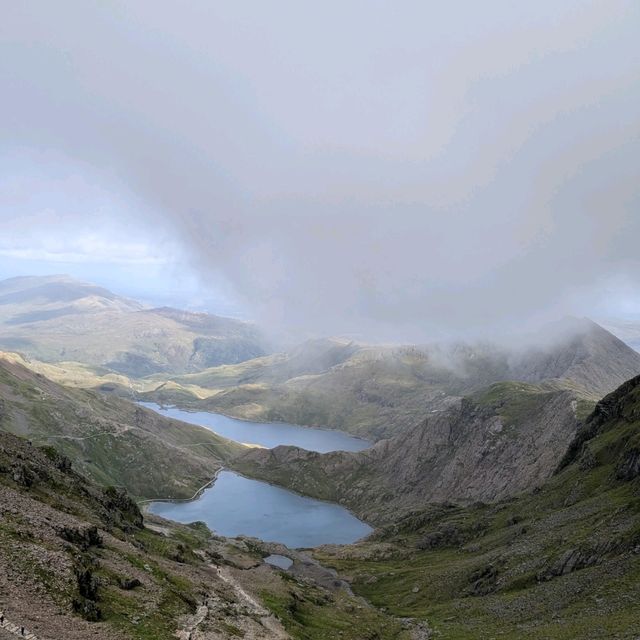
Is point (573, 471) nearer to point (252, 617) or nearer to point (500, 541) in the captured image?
point (500, 541)

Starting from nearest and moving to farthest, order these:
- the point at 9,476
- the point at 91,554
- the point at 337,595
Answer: the point at 91,554, the point at 9,476, the point at 337,595

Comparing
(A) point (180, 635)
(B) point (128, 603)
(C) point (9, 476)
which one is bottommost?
(A) point (180, 635)

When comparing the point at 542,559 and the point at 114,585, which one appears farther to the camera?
the point at 542,559

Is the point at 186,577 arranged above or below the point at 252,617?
above

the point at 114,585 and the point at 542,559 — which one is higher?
the point at 114,585

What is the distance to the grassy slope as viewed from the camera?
77062mm

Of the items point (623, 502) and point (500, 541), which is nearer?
point (623, 502)

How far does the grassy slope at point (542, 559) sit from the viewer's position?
253ft

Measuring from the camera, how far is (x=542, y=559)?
346 feet

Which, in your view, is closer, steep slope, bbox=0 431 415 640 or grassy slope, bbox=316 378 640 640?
steep slope, bbox=0 431 415 640

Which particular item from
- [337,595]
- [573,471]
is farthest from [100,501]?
[573,471]

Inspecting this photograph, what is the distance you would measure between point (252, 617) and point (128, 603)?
26.2 meters

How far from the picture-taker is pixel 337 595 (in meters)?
138

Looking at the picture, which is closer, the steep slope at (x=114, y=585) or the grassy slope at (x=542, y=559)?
the steep slope at (x=114, y=585)
